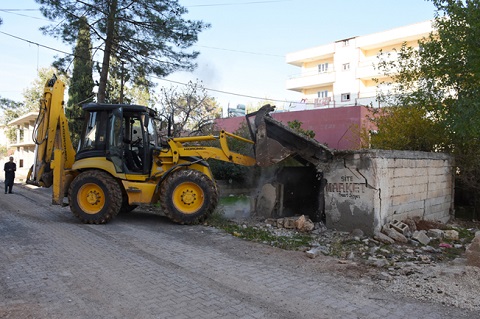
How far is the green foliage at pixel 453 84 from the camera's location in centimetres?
927

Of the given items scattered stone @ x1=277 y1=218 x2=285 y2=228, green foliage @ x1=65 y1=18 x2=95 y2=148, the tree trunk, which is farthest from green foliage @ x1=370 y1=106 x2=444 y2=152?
the tree trunk

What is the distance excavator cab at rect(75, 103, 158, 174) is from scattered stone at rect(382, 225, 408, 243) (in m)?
5.34

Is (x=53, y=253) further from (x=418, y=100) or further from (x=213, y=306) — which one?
(x=418, y=100)

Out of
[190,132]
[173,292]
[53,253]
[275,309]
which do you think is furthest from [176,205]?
[190,132]

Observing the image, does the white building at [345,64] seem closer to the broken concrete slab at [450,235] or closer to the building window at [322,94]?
the building window at [322,94]

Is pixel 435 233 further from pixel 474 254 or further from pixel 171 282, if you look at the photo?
pixel 171 282

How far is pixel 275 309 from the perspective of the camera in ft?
13.7

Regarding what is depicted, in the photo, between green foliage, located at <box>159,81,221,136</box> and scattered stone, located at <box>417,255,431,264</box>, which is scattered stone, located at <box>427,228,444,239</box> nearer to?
scattered stone, located at <box>417,255,431,264</box>

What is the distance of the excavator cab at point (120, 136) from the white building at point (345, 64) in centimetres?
2655

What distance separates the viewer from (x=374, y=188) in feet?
25.3

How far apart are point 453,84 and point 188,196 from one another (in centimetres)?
771

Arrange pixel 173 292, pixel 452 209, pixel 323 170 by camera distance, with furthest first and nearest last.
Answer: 1. pixel 452 209
2. pixel 323 170
3. pixel 173 292

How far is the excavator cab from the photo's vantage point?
8.88 metres

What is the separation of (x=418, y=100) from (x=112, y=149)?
8.62 meters
